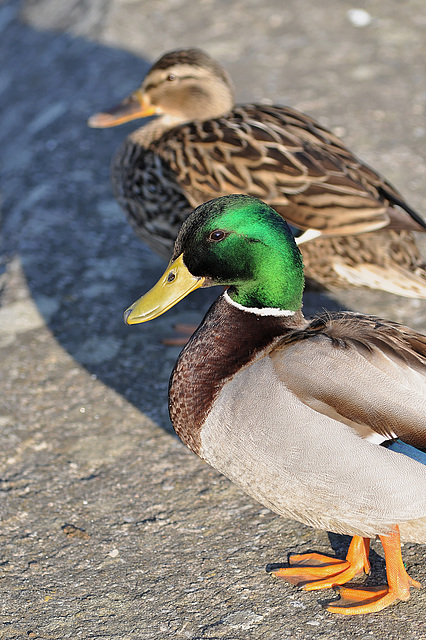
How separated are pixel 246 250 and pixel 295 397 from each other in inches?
21.2

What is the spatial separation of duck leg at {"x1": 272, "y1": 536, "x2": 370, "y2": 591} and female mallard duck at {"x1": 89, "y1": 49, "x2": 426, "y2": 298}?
130 cm

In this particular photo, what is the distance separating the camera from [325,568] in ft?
8.86

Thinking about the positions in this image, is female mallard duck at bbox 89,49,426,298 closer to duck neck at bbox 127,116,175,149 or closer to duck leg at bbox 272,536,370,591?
duck neck at bbox 127,116,175,149

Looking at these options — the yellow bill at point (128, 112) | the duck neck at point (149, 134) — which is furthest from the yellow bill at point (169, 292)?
the yellow bill at point (128, 112)

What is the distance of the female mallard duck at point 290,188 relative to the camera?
3529mm

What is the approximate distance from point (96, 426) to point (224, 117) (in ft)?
5.56

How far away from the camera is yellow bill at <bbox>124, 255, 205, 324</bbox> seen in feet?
9.07

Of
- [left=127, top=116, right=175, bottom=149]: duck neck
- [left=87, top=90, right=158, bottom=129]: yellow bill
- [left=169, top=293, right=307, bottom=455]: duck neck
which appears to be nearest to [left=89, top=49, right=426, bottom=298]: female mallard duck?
[left=127, top=116, right=175, bottom=149]: duck neck

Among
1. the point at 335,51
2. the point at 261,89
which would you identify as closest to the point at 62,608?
the point at 261,89

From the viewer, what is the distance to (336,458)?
237 cm

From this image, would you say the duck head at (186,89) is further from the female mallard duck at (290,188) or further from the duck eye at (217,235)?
the duck eye at (217,235)

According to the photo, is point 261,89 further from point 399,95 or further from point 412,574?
point 412,574

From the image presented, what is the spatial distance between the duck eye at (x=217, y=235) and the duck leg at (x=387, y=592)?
3.58 feet

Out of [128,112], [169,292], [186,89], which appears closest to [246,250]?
[169,292]
